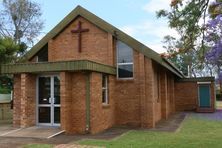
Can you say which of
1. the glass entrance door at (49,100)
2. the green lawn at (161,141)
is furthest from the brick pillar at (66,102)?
the green lawn at (161,141)

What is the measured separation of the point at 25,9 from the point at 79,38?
23.0m

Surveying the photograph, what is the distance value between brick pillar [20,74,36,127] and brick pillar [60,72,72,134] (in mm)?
1995

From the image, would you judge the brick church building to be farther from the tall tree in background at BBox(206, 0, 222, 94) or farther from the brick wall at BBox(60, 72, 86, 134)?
the tall tree in background at BBox(206, 0, 222, 94)

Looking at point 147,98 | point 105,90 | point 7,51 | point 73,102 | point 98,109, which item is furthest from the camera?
point 7,51

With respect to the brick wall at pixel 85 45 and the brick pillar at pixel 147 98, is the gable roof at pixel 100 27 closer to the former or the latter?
the brick wall at pixel 85 45

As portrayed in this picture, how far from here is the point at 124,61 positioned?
1839 centimetres

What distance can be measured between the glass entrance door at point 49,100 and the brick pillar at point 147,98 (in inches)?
173

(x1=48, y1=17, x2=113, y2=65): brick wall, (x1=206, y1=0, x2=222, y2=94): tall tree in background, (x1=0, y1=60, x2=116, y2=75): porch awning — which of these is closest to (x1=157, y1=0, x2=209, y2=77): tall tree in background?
(x1=206, y1=0, x2=222, y2=94): tall tree in background

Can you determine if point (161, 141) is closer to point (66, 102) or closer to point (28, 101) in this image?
point (66, 102)

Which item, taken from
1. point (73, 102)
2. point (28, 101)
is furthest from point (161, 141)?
point (28, 101)

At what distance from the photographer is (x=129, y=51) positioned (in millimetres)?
18312

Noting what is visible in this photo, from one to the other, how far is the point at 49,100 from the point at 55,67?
1.90 metres

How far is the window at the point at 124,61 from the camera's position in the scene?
1825 centimetres

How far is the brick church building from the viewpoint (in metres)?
15.3
